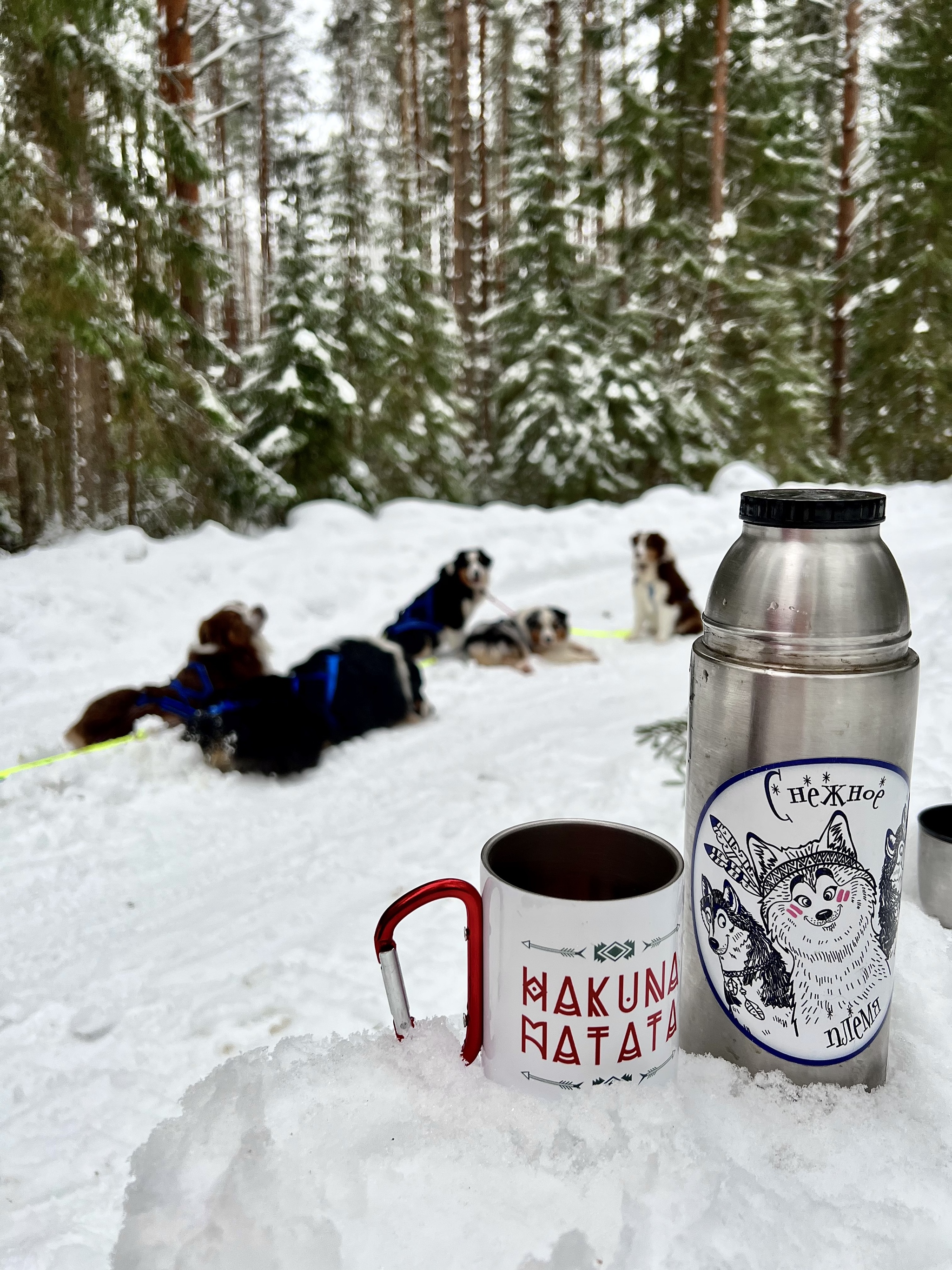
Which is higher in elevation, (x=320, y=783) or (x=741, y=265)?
(x=741, y=265)

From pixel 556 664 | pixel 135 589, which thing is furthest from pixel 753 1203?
pixel 135 589

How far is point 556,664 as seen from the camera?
→ 6.97m

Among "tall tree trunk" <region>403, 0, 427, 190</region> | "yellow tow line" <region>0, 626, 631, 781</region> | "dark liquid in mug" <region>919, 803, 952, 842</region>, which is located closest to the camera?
"dark liquid in mug" <region>919, 803, 952, 842</region>

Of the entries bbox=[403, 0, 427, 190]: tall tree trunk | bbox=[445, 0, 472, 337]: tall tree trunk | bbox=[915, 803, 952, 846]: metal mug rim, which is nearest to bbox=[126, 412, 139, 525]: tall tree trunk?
bbox=[915, 803, 952, 846]: metal mug rim

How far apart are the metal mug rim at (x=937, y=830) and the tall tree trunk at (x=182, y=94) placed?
8.87 metres

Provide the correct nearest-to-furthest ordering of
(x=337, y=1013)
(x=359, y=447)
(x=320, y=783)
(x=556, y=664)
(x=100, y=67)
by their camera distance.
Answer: (x=337, y=1013)
(x=320, y=783)
(x=556, y=664)
(x=100, y=67)
(x=359, y=447)

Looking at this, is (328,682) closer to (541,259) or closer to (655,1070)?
(655,1070)

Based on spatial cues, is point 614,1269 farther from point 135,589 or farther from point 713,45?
point 713,45

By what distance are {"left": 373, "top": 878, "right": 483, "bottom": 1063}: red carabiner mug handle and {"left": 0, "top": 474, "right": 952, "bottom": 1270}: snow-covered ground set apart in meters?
0.06

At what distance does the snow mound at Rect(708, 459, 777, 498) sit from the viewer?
12445mm

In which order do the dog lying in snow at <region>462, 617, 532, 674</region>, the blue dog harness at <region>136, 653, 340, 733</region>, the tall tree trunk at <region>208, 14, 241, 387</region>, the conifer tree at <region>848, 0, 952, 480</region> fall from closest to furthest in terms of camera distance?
the blue dog harness at <region>136, 653, 340, 733</region>, the dog lying in snow at <region>462, 617, 532, 674</region>, the conifer tree at <region>848, 0, 952, 480</region>, the tall tree trunk at <region>208, 14, 241, 387</region>

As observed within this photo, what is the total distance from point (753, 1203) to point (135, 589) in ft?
24.6

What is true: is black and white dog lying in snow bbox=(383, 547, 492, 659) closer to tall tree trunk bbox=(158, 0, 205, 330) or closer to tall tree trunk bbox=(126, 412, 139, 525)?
tall tree trunk bbox=(126, 412, 139, 525)

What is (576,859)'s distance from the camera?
1454 mm
